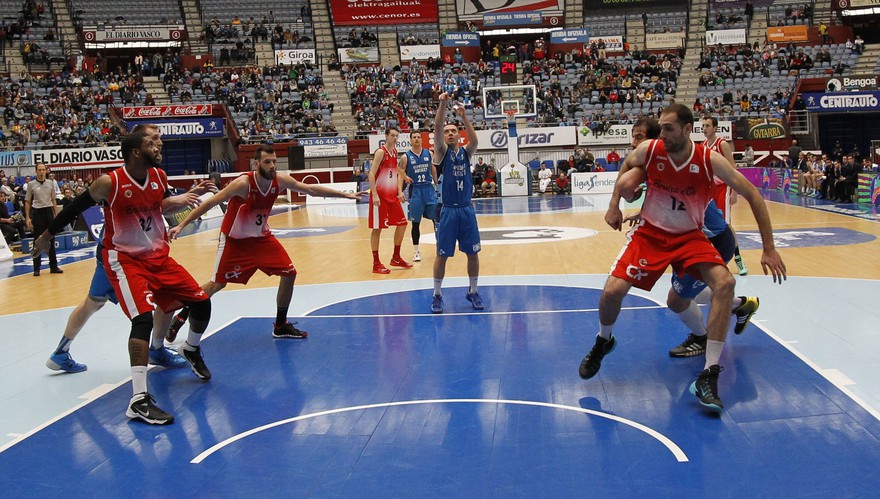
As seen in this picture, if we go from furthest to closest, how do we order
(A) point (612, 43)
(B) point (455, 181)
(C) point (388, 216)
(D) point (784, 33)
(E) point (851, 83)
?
(A) point (612, 43) → (D) point (784, 33) → (E) point (851, 83) → (C) point (388, 216) → (B) point (455, 181)

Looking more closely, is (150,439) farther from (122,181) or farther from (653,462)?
(653,462)

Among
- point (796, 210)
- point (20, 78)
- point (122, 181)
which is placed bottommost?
point (796, 210)

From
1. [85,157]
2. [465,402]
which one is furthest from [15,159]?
[465,402]

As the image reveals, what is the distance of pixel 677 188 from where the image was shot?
16.4 ft

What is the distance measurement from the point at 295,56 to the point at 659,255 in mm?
38284

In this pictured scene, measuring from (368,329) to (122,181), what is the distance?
9.18 ft

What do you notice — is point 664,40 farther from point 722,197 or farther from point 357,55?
point 722,197

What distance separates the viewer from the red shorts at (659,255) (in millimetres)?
4961

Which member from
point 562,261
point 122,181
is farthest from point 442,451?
point 562,261

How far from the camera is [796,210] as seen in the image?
1834cm

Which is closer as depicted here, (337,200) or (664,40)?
(337,200)

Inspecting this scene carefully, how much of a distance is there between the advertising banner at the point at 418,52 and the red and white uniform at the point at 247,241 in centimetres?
3632

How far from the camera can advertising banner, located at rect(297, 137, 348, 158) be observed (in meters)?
34.2

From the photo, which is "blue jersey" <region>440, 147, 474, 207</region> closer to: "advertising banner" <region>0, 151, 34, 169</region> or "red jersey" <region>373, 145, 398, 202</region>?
"red jersey" <region>373, 145, 398, 202</region>
